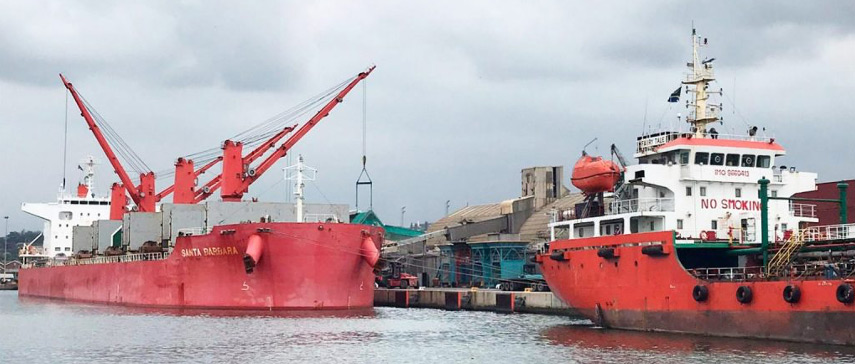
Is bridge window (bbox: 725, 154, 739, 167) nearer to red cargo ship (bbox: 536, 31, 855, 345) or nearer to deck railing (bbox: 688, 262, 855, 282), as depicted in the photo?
red cargo ship (bbox: 536, 31, 855, 345)

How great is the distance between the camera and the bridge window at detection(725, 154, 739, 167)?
118 ft

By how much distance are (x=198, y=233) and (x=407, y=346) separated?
19923 millimetres

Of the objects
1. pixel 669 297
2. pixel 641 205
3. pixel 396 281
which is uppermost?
pixel 641 205

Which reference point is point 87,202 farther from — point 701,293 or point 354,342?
point 701,293

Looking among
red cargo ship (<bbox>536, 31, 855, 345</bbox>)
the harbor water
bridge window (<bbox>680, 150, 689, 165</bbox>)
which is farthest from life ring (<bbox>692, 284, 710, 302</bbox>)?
bridge window (<bbox>680, 150, 689, 165</bbox>)

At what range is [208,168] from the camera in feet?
210

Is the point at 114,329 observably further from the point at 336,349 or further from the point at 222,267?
the point at 336,349

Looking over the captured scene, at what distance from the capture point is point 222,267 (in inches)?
1763

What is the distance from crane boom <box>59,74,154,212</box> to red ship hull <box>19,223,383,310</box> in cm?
1454

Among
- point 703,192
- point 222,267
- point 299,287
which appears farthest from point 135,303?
point 703,192

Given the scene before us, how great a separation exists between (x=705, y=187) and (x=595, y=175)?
12.5 feet

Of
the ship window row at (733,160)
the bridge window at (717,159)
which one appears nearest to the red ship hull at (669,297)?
the ship window row at (733,160)

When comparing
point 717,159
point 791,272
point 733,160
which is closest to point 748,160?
point 733,160

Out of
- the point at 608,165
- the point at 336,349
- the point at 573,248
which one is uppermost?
the point at 608,165
